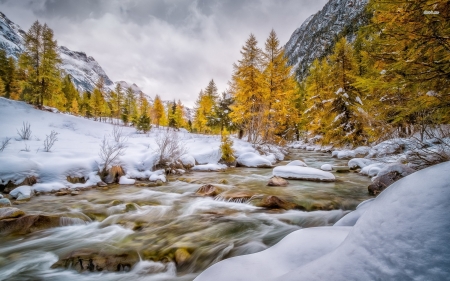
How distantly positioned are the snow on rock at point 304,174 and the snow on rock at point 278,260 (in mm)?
5867

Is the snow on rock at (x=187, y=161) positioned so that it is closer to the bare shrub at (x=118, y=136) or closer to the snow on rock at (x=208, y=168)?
the snow on rock at (x=208, y=168)

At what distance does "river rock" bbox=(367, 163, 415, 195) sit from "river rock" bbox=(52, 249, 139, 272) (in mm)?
6486

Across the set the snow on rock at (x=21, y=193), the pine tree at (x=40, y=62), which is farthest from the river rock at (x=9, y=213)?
the pine tree at (x=40, y=62)

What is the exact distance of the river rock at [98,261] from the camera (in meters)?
3.05

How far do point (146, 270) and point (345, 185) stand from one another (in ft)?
22.3

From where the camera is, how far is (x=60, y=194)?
21.5 feet

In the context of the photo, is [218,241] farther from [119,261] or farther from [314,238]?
[314,238]

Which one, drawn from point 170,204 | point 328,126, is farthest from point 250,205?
point 328,126

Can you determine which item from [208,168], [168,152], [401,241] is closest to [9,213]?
[168,152]

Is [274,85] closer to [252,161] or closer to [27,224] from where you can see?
[252,161]

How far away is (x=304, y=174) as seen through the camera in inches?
321

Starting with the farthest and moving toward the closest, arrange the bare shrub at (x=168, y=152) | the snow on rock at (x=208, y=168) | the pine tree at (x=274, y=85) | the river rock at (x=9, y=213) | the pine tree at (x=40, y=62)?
the pine tree at (x=40, y=62)
the pine tree at (x=274, y=85)
the snow on rock at (x=208, y=168)
the bare shrub at (x=168, y=152)
the river rock at (x=9, y=213)

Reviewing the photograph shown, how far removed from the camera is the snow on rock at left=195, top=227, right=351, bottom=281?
1985 millimetres

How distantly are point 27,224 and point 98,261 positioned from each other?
240cm
